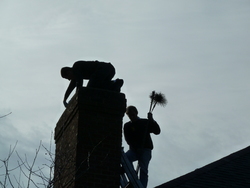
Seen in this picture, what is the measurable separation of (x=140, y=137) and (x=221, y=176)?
4.40 ft

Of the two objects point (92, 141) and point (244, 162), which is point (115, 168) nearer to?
point (92, 141)

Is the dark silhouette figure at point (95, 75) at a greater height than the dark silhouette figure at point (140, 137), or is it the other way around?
the dark silhouette figure at point (95, 75)

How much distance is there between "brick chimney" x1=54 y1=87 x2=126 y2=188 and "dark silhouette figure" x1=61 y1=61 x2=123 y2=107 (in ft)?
0.94

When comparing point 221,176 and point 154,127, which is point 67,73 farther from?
point 221,176

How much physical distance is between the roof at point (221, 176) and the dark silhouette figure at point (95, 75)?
64.3 inches

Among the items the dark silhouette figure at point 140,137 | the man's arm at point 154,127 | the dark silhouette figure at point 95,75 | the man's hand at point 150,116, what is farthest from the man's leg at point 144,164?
the dark silhouette figure at point 95,75

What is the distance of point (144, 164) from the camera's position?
33.2ft

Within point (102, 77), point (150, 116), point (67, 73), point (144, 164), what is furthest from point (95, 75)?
point (144, 164)

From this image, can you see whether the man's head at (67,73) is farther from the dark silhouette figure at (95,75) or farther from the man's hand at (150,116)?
the man's hand at (150,116)

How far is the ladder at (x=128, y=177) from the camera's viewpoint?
945 cm

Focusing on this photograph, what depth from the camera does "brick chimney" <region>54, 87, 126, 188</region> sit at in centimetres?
923

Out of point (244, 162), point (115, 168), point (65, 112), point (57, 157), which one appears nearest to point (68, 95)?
point (65, 112)

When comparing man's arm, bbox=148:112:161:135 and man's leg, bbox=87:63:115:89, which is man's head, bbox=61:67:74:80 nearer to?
man's leg, bbox=87:63:115:89

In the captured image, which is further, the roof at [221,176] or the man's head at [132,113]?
the man's head at [132,113]
